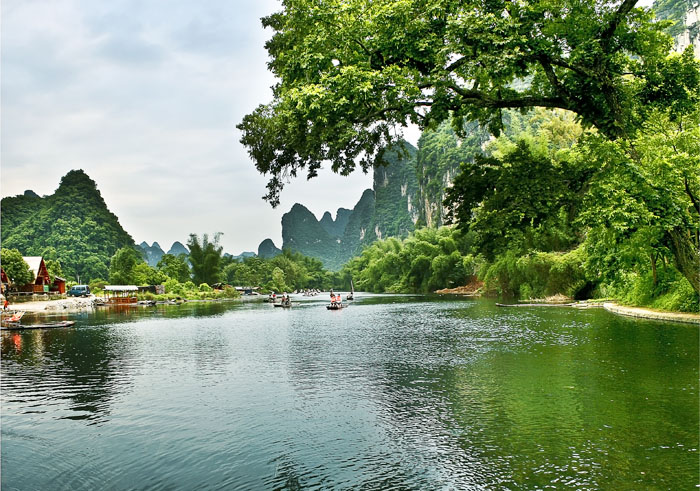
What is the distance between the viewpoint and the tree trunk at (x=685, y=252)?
796 centimetres

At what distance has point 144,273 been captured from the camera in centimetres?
9050

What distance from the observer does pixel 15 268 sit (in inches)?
2238

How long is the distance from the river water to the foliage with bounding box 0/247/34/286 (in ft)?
135

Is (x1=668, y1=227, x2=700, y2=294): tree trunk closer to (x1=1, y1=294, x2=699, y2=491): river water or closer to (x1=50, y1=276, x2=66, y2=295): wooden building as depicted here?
(x1=1, y1=294, x2=699, y2=491): river water

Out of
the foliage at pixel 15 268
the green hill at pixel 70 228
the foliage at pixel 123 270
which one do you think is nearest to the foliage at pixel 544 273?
the foliage at pixel 15 268

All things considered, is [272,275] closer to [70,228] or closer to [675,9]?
[70,228]

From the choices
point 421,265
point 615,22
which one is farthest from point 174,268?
point 615,22

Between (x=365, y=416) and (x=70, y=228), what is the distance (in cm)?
14040

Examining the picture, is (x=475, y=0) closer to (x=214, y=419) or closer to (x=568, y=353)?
(x=214, y=419)

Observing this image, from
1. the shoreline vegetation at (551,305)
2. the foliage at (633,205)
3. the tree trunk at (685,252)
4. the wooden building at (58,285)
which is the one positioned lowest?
the shoreline vegetation at (551,305)

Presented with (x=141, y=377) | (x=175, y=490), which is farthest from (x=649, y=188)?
(x=141, y=377)

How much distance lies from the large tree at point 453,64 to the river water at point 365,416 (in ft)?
17.0

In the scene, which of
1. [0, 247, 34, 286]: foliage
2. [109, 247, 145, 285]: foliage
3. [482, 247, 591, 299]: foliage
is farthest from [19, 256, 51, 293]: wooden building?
[482, 247, 591, 299]: foliage

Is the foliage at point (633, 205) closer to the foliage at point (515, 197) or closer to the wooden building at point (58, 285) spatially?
the foliage at point (515, 197)
